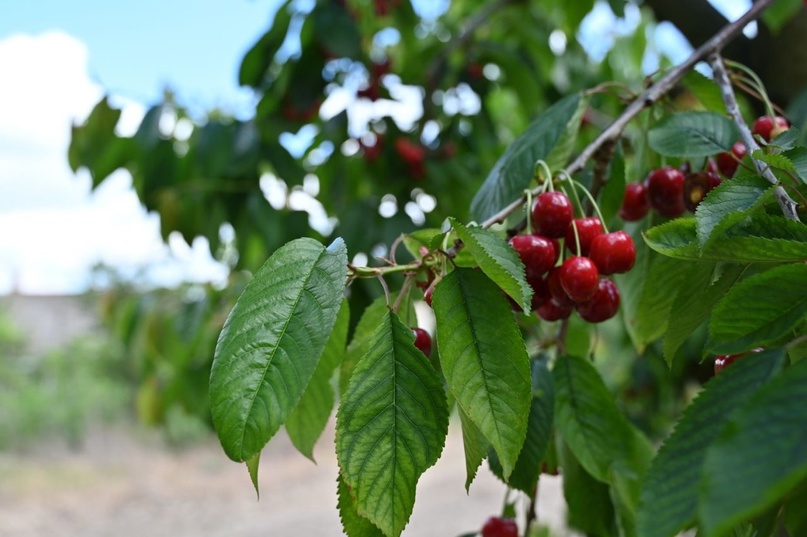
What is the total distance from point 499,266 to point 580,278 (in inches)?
4.4

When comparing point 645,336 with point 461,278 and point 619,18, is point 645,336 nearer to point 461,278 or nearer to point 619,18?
point 461,278

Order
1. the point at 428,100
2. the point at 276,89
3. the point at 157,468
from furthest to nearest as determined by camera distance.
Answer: the point at 157,468 < the point at 428,100 < the point at 276,89

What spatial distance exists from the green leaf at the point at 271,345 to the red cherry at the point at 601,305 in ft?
0.73

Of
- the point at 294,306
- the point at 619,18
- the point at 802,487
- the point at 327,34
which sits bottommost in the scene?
the point at 802,487

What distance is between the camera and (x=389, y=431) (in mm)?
404

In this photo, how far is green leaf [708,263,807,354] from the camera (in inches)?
13.0

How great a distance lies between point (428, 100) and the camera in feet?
5.29

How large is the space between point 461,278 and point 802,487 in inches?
8.0

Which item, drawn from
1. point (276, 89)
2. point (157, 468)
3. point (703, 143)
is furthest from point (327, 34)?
point (157, 468)

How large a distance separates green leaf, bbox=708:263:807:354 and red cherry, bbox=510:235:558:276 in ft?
0.53

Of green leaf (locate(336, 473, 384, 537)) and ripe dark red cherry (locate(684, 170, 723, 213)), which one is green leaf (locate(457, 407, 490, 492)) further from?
ripe dark red cherry (locate(684, 170, 723, 213))

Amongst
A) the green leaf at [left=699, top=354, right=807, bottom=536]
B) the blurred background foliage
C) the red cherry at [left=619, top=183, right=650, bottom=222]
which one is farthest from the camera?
the blurred background foliage

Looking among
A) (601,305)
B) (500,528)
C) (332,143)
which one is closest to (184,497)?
(332,143)

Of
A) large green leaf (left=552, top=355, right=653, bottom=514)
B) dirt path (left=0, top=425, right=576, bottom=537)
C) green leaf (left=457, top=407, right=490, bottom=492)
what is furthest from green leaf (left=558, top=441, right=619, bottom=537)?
dirt path (left=0, top=425, right=576, bottom=537)
